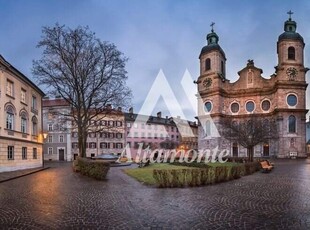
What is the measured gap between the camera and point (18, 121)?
28.1 meters

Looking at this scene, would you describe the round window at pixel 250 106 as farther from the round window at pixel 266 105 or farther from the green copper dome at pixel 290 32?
the green copper dome at pixel 290 32

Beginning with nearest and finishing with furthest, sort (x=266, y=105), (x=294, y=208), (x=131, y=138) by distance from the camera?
(x=294, y=208)
(x=266, y=105)
(x=131, y=138)

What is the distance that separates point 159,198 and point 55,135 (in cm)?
5814

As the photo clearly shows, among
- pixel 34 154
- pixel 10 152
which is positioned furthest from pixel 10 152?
pixel 34 154

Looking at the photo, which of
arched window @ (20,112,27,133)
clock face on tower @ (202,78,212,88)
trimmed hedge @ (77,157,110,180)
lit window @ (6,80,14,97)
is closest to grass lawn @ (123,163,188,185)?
trimmed hedge @ (77,157,110,180)

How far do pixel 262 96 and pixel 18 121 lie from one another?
51774 millimetres

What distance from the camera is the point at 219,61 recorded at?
6756 centimetres

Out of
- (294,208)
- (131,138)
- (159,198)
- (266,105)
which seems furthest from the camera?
(131,138)

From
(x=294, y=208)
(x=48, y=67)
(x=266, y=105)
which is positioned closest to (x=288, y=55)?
(x=266, y=105)

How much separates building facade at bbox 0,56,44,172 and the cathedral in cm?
4103

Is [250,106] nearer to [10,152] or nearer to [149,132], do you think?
[149,132]

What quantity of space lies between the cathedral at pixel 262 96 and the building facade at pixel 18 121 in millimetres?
41027

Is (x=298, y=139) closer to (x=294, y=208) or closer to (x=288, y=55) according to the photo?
(x=288, y=55)

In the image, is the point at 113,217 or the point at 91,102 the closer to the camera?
the point at 113,217
